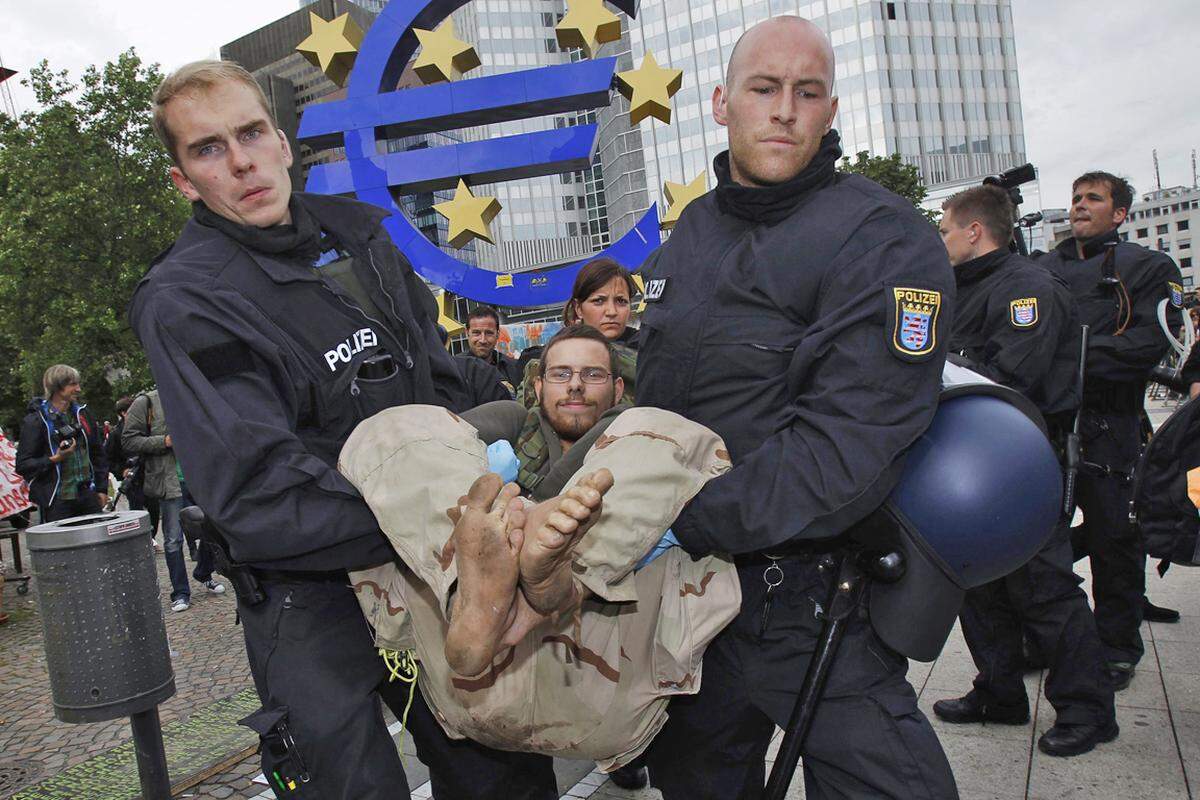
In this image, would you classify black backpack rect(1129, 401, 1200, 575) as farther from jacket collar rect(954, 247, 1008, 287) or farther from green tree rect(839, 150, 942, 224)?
green tree rect(839, 150, 942, 224)

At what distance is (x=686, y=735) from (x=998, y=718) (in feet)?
7.07

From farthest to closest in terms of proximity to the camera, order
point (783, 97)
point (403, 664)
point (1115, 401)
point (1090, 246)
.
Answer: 1. point (1090, 246)
2. point (1115, 401)
3. point (403, 664)
4. point (783, 97)

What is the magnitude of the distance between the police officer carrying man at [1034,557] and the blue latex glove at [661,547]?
6.47 ft

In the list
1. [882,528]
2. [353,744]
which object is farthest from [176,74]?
[882,528]

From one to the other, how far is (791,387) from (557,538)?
0.60 metres

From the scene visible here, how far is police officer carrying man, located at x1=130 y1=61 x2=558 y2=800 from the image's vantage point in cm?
174

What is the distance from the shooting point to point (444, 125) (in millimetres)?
12430

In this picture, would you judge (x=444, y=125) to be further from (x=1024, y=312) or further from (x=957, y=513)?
(x=957, y=513)

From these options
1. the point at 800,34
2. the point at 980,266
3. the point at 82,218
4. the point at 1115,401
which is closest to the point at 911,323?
the point at 800,34

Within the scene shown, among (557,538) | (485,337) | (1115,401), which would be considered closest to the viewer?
(557,538)

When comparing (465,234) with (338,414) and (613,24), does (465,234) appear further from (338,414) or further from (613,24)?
(338,414)

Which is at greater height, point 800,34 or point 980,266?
point 800,34

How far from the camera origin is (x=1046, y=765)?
3.13 meters

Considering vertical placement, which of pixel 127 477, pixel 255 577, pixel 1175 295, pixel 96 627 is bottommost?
pixel 96 627
